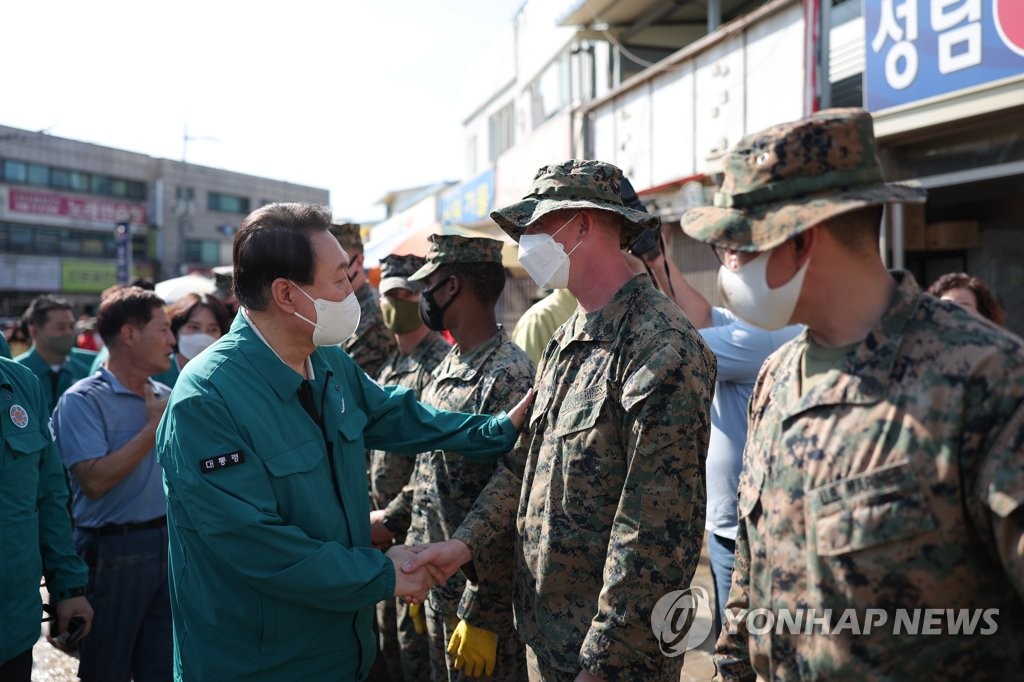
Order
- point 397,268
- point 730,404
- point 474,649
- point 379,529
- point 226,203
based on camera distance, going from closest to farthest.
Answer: point 474,649 < point 730,404 < point 379,529 < point 397,268 < point 226,203

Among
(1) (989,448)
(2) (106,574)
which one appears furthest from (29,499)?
(1) (989,448)

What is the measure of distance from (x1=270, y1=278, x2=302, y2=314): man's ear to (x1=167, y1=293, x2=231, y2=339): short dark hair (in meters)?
2.81

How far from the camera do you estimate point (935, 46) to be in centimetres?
655

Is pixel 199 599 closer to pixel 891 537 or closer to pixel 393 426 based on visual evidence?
pixel 393 426

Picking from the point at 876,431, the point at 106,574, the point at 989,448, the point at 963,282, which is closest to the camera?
the point at 989,448

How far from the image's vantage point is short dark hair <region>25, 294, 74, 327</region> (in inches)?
265

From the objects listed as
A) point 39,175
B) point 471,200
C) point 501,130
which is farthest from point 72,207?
point 471,200

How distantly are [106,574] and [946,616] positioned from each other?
138 inches

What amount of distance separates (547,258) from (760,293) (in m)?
1.01

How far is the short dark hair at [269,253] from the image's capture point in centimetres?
241

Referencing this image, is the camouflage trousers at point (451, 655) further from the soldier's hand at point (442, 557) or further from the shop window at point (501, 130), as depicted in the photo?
the shop window at point (501, 130)

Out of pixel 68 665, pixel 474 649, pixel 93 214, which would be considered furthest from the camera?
pixel 93 214

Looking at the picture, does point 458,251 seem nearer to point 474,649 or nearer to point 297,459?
point 297,459

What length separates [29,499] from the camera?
3.01 metres
